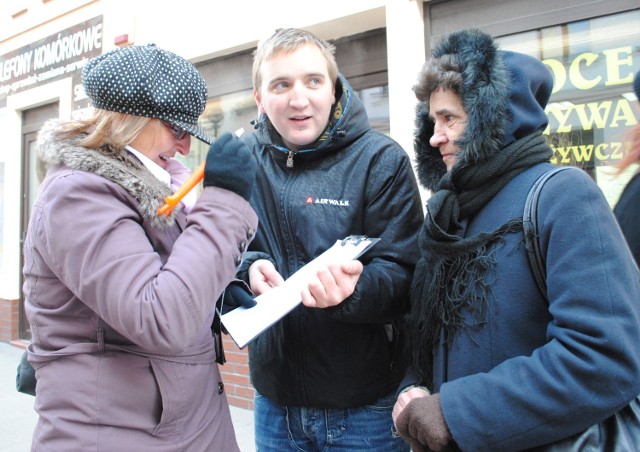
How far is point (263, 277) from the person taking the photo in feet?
5.41

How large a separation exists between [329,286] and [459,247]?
350mm

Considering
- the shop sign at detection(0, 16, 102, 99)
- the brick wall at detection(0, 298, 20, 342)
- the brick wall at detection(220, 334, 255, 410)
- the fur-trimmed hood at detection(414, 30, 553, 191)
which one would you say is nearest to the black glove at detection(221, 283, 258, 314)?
the fur-trimmed hood at detection(414, 30, 553, 191)

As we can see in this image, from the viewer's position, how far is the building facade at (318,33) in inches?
123

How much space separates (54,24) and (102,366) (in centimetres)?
647

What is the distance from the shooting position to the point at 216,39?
15.4 feet

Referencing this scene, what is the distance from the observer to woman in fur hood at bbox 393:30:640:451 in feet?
3.62

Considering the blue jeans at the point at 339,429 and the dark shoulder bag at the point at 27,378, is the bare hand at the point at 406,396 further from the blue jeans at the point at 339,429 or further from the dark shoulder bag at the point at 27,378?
the dark shoulder bag at the point at 27,378

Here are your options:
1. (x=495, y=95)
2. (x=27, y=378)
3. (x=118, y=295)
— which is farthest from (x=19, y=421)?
(x=495, y=95)

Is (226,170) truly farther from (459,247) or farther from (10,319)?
(10,319)

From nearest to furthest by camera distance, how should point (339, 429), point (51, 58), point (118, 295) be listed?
point (118, 295) → point (339, 429) → point (51, 58)

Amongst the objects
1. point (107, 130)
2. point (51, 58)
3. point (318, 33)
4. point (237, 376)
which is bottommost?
point (237, 376)

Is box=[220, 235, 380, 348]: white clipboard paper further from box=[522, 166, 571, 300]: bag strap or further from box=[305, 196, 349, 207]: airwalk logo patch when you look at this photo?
box=[522, 166, 571, 300]: bag strap

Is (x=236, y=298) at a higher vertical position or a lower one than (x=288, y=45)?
lower

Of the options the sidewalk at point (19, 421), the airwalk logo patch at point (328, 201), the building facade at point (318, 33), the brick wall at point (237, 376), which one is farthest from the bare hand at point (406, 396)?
the brick wall at point (237, 376)
